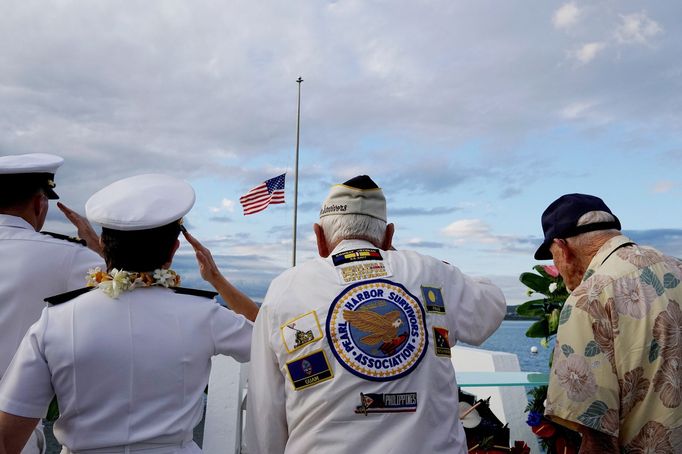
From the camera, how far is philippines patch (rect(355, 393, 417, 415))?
2195mm

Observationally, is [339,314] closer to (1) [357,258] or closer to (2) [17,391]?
(1) [357,258]

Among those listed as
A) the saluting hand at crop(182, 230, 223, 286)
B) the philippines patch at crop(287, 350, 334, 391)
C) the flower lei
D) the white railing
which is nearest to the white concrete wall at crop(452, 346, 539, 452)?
the white railing

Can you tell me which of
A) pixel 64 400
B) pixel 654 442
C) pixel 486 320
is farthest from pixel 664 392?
pixel 64 400

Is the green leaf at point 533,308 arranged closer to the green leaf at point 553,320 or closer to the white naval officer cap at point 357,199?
the green leaf at point 553,320

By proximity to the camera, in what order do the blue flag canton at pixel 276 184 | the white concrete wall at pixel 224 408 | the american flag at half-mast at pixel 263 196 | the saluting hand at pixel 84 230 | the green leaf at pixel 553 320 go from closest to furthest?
the saluting hand at pixel 84 230 → the green leaf at pixel 553 320 → the white concrete wall at pixel 224 408 → the american flag at half-mast at pixel 263 196 → the blue flag canton at pixel 276 184

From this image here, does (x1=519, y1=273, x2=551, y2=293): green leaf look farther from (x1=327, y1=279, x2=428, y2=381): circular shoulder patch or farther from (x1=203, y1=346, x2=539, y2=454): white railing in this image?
(x1=327, y1=279, x2=428, y2=381): circular shoulder patch

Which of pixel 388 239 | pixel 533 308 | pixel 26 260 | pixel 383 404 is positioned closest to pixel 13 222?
pixel 26 260

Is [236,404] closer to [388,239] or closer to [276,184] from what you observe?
[388,239]

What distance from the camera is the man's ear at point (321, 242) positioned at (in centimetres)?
261

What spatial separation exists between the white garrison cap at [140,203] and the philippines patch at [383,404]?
0.97 metres

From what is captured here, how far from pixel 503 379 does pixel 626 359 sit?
185 centimetres

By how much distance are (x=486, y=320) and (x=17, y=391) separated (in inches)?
69.4

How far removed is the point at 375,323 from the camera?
2.28 meters

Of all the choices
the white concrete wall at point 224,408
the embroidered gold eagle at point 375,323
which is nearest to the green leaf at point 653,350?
the embroidered gold eagle at point 375,323
